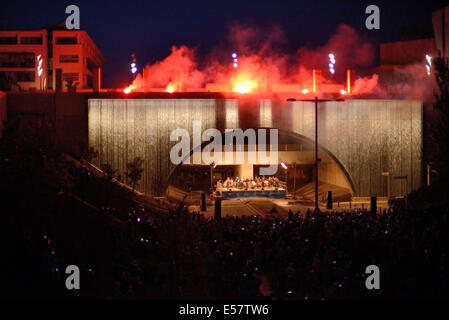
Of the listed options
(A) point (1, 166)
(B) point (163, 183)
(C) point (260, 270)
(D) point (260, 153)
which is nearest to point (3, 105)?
(B) point (163, 183)

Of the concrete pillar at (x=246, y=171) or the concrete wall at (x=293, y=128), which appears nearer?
the concrete wall at (x=293, y=128)

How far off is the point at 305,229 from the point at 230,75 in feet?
56.8

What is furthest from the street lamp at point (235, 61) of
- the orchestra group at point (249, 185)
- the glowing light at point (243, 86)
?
the orchestra group at point (249, 185)

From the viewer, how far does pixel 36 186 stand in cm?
1155

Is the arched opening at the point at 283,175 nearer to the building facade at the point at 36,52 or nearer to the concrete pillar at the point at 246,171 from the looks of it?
the concrete pillar at the point at 246,171

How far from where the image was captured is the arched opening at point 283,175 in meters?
29.9

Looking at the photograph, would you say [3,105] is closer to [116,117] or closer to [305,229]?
[116,117]

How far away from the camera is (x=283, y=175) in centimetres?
3788
